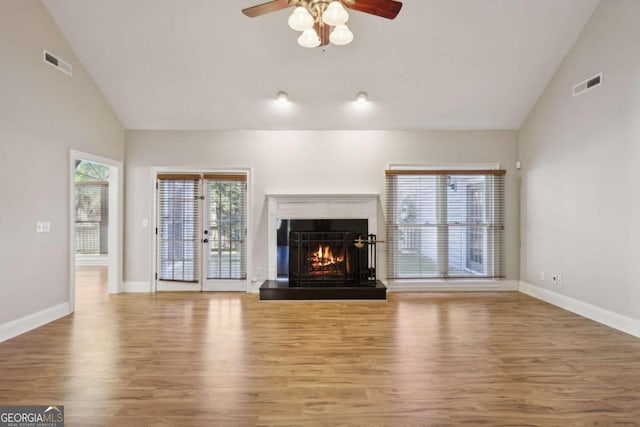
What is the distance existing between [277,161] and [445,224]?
309 cm

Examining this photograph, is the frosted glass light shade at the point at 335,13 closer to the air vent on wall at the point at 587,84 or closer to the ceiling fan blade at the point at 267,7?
the ceiling fan blade at the point at 267,7

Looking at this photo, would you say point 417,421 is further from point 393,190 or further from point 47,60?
point 47,60

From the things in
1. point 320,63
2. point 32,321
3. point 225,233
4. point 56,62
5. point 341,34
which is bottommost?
point 32,321

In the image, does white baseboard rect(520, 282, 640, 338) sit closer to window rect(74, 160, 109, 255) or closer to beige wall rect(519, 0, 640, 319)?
beige wall rect(519, 0, 640, 319)

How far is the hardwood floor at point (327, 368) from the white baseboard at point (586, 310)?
6.4 inches

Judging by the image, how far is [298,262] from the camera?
5.43 meters

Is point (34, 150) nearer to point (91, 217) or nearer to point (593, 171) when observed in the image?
point (91, 217)

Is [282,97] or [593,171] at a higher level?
[282,97]

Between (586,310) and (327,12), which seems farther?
(586,310)

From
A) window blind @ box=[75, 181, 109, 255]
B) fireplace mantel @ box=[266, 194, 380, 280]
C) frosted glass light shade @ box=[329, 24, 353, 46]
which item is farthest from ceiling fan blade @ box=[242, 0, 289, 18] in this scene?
window blind @ box=[75, 181, 109, 255]

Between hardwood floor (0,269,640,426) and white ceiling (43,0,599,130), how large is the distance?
3073 millimetres

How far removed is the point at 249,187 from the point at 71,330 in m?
3.04

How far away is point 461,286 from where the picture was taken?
5.64 meters

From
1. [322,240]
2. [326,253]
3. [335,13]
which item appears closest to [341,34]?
[335,13]
